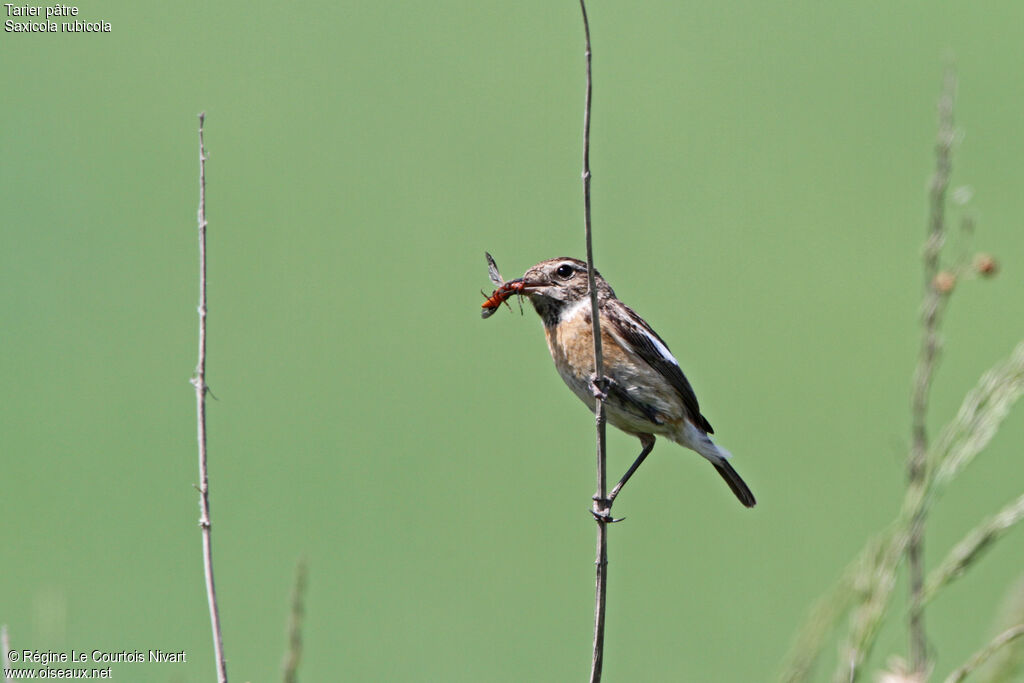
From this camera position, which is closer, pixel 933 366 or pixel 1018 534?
pixel 933 366

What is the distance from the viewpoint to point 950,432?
1579 mm

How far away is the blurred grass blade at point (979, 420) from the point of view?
1.50 metres

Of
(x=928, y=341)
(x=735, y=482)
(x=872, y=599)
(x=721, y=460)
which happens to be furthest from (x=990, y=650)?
(x=735, y=482)

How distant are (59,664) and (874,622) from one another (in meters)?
1.44

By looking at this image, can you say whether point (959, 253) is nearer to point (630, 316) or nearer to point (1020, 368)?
point (630, 316)

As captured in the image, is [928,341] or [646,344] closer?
[928,341]

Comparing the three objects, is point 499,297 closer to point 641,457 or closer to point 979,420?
point 641,457

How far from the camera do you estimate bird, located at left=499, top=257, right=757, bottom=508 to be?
13.6ft

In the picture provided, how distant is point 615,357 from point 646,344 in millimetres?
157

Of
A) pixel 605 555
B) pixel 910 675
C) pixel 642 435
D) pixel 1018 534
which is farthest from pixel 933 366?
pixel 1018 534

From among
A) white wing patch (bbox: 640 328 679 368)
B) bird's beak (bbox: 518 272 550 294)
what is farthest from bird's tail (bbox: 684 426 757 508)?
bird's beak (bbox: 518 272 550 294)

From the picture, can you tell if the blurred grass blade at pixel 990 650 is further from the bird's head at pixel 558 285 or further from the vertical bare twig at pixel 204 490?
the bird's head at pixel 558 285

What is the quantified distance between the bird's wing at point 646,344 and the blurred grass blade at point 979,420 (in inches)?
105

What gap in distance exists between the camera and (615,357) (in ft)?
14.1
